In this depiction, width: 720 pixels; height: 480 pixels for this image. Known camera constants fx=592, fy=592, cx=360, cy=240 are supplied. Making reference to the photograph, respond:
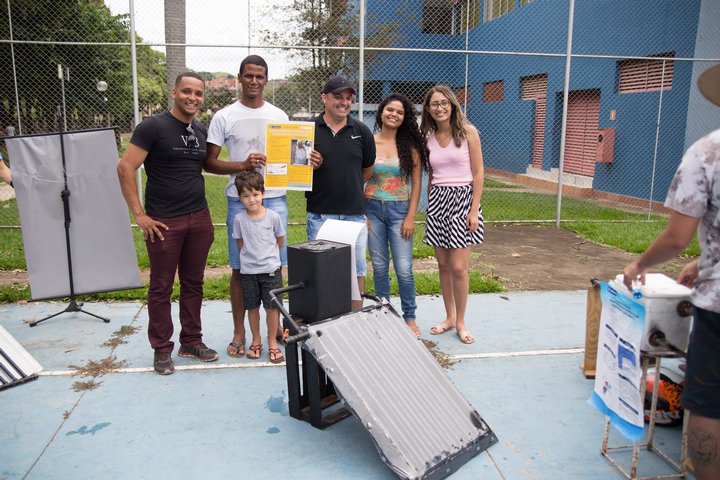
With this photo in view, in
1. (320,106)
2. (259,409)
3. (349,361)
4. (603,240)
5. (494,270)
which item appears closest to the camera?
(349,361)

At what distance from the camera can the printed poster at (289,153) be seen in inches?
174

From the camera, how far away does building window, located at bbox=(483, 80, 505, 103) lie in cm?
1834

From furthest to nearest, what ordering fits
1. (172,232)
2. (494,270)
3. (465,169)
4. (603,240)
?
1. (603,240)
2. (494,270)
3. (465,169)
4. (172,232)

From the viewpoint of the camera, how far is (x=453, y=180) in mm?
4773

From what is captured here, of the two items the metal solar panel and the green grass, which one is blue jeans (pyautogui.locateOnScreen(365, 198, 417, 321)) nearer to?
the metal solar panel

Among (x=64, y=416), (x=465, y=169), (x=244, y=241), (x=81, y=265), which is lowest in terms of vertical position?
(x=64, y=416)

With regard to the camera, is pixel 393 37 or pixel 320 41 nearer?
pixel 320 41

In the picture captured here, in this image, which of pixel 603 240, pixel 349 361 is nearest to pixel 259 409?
pixel 349 361

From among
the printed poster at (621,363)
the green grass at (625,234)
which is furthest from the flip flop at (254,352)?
the green grass at (625,234)

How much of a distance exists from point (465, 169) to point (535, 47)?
13.0 m

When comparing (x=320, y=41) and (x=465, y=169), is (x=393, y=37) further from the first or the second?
(x=465, y=169)

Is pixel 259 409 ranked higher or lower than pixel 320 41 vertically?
lower

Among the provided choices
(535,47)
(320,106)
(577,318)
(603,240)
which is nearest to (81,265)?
(577,318)

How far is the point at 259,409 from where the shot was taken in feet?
A: 12.5
